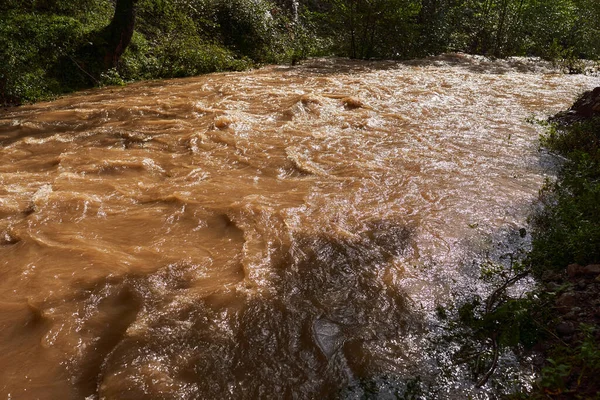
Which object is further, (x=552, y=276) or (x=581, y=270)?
(x=552, y=276)

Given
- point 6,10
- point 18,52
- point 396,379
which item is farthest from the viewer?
point 6,10

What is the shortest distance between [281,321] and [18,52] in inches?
360

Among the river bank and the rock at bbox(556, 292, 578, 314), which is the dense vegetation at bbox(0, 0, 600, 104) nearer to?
the river bank

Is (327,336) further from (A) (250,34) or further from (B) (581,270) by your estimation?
(A) (250,34)

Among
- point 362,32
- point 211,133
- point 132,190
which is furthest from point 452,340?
point 362,32

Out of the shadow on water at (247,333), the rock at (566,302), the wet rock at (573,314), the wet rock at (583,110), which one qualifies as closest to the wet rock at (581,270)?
the rock at (566,302)

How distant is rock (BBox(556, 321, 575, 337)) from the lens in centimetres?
290

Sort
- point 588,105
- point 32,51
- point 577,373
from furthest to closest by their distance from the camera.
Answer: point 32,51 → point 588,105 → point 577,373

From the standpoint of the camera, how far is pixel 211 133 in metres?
6.87

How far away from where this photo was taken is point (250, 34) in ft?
47.8

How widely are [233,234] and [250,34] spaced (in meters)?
12.1

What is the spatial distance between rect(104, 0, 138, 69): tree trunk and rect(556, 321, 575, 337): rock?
1077 cm

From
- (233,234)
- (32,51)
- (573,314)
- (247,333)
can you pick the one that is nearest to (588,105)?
(573,314)

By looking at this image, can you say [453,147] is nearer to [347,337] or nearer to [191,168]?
[191,168]
